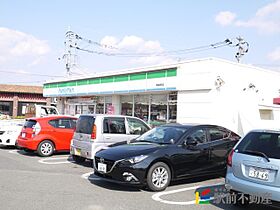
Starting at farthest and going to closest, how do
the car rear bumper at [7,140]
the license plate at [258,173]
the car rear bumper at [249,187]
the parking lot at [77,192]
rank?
the car rear bumper at [7,140]
the parking lot at [77,192]
the license plate at [258,173]
the car rear bumper at [249,187]

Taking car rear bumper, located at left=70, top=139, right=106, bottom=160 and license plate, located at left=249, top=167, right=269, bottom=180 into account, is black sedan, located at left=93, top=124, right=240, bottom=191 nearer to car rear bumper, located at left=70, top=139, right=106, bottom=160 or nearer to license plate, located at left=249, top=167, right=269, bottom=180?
car rear bumper, located at left=70, top=139, right=106, bottom=160

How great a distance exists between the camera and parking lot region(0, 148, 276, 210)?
19.5 feet

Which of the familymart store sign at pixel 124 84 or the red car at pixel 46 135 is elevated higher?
the familymart store sign at pixel 124 84

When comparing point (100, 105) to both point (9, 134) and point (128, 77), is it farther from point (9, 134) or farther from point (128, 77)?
point (9, 134)

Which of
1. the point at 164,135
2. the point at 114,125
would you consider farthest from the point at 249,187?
the point at 114,125

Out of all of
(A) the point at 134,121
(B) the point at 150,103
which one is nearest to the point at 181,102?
(B) the point at 150,103

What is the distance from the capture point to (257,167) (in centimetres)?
543

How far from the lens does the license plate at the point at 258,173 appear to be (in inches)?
208

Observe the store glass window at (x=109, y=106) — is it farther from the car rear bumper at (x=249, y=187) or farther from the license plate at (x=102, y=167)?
the car rear bumper at (x=249, y=187)

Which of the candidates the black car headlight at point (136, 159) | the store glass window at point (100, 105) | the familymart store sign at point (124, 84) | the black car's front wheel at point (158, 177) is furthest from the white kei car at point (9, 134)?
the black car's front wheel at point (158, 177)

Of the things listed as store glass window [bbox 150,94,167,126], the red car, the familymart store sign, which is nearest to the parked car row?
the red car

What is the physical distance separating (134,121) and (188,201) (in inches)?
173

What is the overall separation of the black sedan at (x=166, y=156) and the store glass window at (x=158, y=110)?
856cm

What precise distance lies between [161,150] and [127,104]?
1300cm
